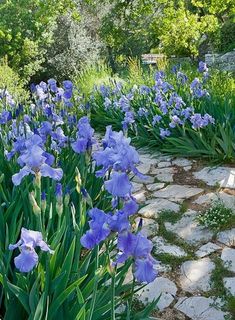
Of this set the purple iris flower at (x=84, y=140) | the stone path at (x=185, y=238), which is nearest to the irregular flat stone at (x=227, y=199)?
the stone path at (x=185, y=238)

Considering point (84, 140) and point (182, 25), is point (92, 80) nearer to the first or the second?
point (182, 25)

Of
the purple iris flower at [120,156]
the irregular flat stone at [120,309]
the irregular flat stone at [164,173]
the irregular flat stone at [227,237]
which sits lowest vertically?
the irregular flat stone at [164,173]

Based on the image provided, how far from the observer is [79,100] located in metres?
6.36

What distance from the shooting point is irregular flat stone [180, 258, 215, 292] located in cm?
262

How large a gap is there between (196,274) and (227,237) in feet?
1.79

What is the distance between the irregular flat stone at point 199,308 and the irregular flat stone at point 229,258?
0.38 m

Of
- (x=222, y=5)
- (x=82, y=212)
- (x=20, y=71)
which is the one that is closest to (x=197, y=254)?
(x=82, y=212)

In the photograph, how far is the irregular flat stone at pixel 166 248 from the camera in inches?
118

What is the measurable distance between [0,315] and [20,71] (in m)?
12.9

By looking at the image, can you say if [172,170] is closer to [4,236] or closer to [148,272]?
[4,236]

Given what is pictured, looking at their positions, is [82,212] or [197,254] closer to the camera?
[82,212]

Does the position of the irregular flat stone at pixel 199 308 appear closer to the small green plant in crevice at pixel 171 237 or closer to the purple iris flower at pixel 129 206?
the small green plant in crevice at pixel 171 237

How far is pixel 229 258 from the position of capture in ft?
9.47

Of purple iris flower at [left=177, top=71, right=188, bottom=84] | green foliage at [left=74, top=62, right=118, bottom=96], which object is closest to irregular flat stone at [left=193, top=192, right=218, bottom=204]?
purple iris flower at [left=177, top=71, right=188, bottom=84]
